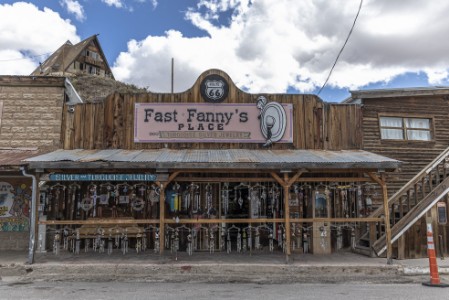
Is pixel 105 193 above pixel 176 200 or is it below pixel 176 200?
above

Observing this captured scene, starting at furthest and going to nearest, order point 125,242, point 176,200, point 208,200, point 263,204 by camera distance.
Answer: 1. point 263,204
2. point 208,200
3. point 176,200
4. point 125,242

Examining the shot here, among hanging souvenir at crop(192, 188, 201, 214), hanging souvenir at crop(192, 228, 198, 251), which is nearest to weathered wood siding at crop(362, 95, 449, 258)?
hanging souvenir at crop(192, 188, 201, 214)

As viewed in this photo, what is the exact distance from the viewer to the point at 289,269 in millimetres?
9602

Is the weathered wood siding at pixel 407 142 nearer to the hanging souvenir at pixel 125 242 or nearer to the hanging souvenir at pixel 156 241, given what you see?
the hanging souvenir at pixel 156 241

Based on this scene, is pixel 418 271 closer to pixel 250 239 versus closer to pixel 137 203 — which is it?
pixel 250 239

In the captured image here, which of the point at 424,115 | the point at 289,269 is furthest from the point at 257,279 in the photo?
the point at 424,115

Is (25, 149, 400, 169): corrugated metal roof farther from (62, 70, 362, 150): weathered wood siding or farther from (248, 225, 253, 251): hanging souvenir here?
Answer: (248, 225, 253, 251): hanging souvenir

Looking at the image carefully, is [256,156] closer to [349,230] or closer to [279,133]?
[279,133]

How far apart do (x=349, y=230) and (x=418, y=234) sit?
7.15 ft

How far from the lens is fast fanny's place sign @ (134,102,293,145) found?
40.8 feet

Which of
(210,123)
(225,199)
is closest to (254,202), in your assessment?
(225,199)

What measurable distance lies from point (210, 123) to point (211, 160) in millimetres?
2685

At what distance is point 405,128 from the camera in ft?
46.6

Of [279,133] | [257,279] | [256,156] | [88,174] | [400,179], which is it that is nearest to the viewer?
[257,279]
